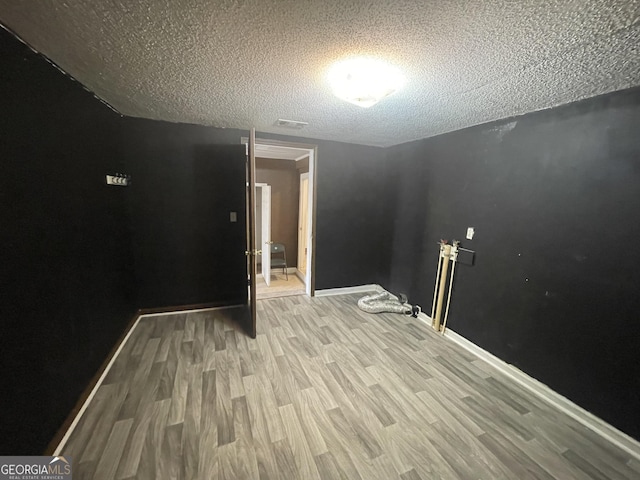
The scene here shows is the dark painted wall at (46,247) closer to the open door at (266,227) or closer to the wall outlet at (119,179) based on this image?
the wall outlet at (119,179)

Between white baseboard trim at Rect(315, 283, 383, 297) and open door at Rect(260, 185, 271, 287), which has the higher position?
open door at Rect(260, 185, 271, 287)

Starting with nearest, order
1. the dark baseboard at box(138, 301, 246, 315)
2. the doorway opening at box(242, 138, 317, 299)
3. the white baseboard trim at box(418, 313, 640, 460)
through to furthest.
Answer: the white baseboard trim at box(418, 313, 640, 460)
the dark baseboard at box(138, 301, 246, 315)
the doorway opening at box(242, 138, 317, 299)

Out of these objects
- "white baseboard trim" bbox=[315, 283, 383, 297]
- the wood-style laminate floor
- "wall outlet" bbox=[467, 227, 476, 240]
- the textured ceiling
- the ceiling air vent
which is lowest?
the wood-style laminate floor

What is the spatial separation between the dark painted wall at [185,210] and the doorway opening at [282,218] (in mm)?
1258

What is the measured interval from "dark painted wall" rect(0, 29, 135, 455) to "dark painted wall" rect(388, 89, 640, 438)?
11.0 ft

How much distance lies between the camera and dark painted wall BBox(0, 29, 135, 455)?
1.19 metres

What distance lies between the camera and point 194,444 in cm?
154

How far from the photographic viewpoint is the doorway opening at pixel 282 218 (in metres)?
4.71

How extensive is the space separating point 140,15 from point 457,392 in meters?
3.05

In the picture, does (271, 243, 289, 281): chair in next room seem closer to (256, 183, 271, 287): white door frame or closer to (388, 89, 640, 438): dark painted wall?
(256, 183, 271, 287): white door frame

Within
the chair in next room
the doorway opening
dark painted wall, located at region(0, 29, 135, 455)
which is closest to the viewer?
dark painted wall, located at region(0, 29, 135, 455)

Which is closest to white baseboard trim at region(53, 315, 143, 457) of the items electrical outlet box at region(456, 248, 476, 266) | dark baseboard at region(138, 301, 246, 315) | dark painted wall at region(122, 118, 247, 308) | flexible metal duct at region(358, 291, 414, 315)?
dark baseboard at region(138, 301, 246, 315)

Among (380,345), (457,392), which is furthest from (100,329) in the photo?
(457,392)

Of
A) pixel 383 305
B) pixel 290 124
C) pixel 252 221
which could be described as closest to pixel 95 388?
pixel 252 221
